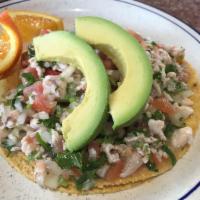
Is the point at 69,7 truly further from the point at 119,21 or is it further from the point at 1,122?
the point at 1,122

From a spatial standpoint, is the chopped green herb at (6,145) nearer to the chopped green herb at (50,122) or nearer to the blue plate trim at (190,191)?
the chopped green herb at (50,122)

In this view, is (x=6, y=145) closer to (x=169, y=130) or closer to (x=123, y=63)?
(x=123, y=63)

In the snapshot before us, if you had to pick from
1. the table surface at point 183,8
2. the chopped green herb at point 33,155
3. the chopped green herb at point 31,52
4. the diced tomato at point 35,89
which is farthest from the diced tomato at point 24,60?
the table surface at point 183,8

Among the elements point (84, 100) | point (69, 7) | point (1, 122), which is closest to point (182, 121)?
point (84, 100)

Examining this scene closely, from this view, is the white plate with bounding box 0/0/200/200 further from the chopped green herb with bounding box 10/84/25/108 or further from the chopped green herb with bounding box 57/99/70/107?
the chopped green herb with bounding box 57/99/70/107

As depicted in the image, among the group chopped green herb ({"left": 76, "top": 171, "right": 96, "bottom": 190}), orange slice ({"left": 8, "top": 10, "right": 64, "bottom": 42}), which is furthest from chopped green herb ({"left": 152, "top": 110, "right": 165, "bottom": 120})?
orange slice ({"left": 8, "top": 10, "right": 64, "bottom": 42})
